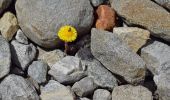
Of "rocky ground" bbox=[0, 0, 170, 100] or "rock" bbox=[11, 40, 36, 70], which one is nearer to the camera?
"rocky ground" bbox=[0, 0, 170, 100]

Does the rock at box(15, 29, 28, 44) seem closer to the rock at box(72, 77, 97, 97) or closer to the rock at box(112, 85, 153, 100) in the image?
the rock at box(72, 77, 97, 97)

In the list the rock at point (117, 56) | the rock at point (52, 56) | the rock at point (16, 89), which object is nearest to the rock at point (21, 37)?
the rock at point (52, 56)

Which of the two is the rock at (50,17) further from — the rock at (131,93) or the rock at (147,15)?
the rock at (131,93)

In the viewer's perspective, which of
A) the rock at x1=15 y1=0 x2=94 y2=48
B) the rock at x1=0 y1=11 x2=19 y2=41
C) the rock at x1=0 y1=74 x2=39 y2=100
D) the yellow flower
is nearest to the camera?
the rock at x1=0 y1=74 x2=39 y2=100

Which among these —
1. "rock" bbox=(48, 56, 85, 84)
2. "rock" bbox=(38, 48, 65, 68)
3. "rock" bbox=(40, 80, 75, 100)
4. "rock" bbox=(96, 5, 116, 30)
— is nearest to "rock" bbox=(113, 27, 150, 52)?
"rock" bbox=(96, 5, 116, 30)

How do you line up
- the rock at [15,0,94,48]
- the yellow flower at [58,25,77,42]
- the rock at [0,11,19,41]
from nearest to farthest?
the yellow flower at [58,25,77,42]
the rock at [15,0,94,48]
the rock at [0,11,19,41]

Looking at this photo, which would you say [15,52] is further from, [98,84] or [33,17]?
[98,84]

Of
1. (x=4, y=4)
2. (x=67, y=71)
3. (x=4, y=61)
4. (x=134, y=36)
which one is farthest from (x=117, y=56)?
(x=4, y=4)

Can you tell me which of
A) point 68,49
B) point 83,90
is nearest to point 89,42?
point 68,49
